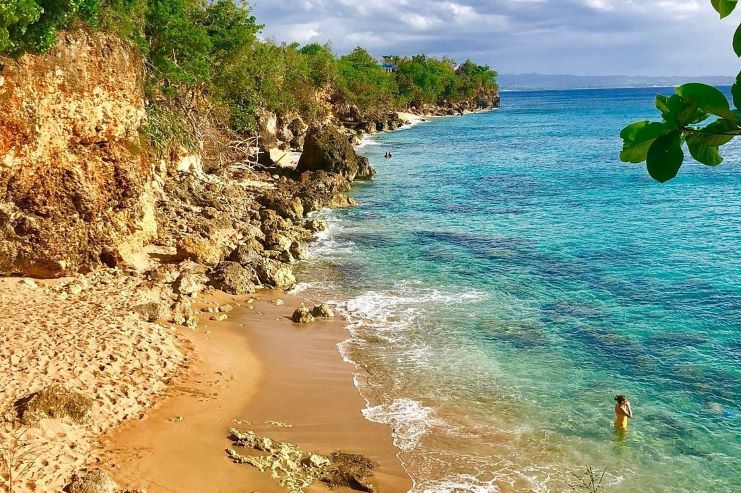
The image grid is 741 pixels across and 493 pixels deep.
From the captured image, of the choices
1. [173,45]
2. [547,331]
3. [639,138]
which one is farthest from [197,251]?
[639,138]

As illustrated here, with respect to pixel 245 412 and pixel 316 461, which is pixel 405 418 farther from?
pixel 245 412

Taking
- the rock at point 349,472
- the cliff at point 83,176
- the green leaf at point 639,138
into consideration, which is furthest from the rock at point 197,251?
the green leaf at point 639,138

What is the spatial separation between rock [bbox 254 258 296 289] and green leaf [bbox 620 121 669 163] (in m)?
17.6

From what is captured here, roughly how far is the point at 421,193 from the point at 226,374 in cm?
2514

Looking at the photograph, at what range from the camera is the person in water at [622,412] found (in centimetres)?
1139

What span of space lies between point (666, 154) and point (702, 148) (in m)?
0.19

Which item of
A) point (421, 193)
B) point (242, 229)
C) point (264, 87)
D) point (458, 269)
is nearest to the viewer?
point (458, 269)

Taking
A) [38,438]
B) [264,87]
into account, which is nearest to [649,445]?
[38,438]

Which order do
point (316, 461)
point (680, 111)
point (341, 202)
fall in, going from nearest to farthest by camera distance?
1. point (680, 111)
2. point (316, 461)
3. point (341, 202)

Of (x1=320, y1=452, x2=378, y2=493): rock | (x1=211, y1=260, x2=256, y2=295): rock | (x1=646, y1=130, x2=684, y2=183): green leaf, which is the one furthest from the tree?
(x1=211, y1=260, x2=256, y2=295): rock

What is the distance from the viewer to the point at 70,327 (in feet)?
42.1

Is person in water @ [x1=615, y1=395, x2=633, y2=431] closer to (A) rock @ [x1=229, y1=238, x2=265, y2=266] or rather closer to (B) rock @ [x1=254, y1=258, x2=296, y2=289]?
(B) rock @ [x1=254, y1=258, x2=296, y2=289]

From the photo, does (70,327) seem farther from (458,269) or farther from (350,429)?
(458,269)

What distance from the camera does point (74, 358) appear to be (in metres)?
11.6
